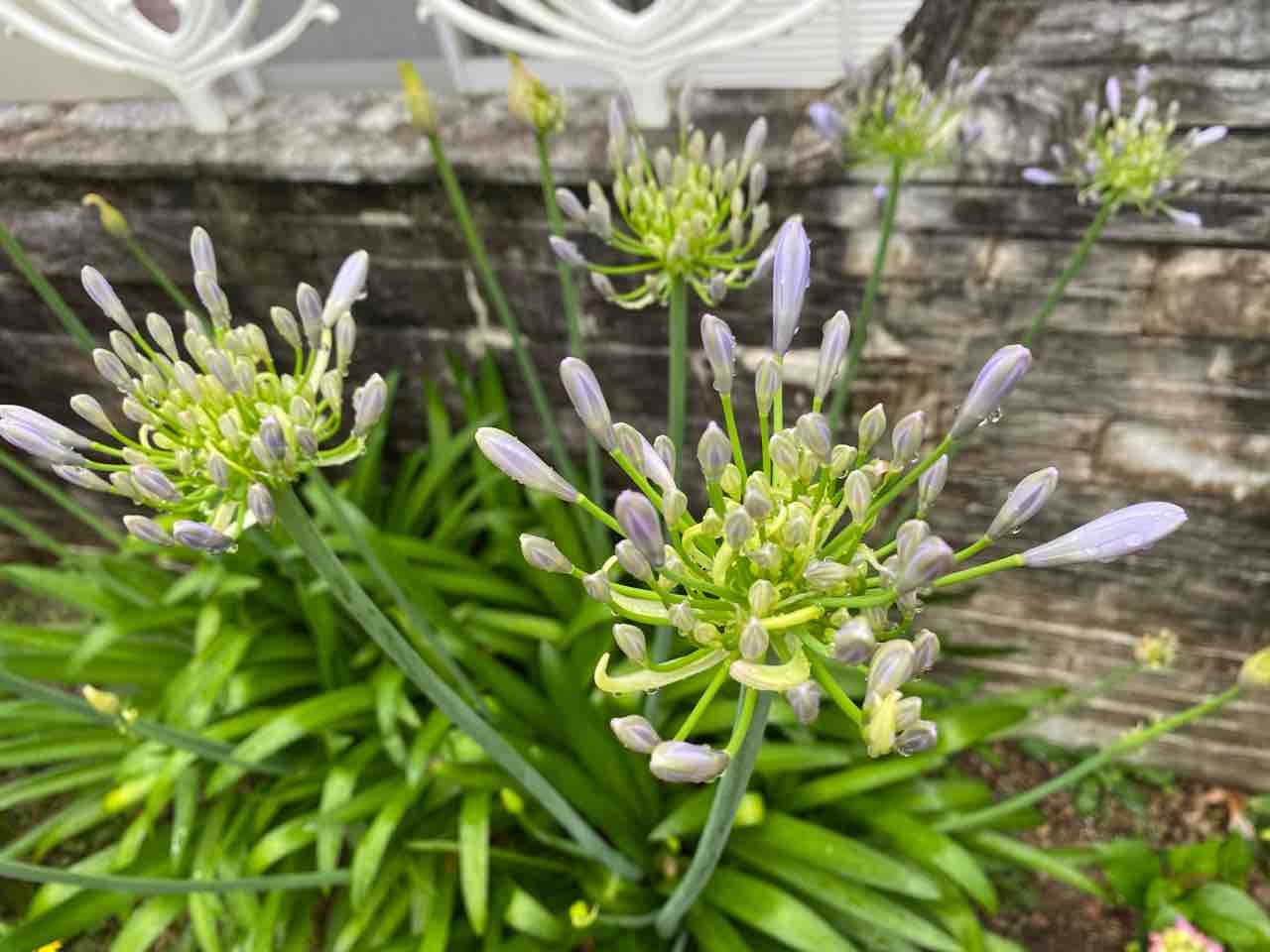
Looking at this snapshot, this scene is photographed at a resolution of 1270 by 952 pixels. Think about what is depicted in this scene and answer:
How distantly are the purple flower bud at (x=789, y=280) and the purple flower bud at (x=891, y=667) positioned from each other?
12.5 inches

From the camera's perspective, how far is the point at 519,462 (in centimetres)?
76

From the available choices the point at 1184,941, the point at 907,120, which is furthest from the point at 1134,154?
the point at 1184,941

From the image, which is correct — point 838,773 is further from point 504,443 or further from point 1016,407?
point 504,443

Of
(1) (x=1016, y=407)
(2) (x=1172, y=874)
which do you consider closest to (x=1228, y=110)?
(1) (x=1016, y=407)

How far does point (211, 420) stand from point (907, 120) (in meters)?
1.19

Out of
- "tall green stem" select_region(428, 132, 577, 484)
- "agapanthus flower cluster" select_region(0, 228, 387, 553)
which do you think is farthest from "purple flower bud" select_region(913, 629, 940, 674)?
"tall green stem" select_region(428, 132, 577, 484)

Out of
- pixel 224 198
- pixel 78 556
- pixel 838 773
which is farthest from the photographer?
pixel 78 556

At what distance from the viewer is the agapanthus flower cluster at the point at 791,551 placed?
654 millimetres

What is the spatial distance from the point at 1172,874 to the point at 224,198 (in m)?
2.86

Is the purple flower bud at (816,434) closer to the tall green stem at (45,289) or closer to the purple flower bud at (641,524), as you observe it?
the purple flower bud at (641,524)

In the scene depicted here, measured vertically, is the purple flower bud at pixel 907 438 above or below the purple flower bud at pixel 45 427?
below

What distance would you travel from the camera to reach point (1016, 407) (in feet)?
6.32

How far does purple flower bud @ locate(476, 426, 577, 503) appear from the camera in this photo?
0.75 m

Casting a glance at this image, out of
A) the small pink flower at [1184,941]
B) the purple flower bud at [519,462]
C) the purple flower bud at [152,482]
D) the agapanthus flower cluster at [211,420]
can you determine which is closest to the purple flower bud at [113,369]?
the agapanthus flower cluster at [211,420]
